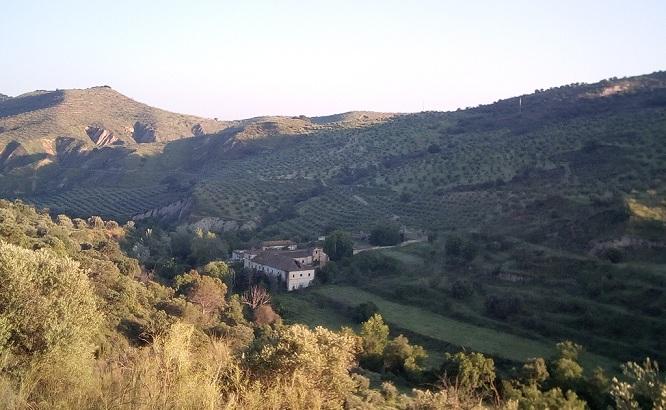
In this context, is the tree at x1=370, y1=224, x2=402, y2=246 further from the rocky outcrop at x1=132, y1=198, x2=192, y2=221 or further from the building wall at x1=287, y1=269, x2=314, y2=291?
the rocky outcrop at x1=132, y1=198, x2=192, y2=221

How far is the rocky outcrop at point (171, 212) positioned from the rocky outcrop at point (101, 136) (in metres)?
59.8

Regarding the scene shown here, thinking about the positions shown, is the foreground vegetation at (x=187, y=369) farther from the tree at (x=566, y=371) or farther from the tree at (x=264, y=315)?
the tree at (x=264, y=315)

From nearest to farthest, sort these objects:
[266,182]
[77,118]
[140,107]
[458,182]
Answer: [458,182], [266,182], [77,118], [140,107]

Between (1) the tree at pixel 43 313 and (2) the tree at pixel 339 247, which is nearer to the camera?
(1) the tree at pixel 43 313

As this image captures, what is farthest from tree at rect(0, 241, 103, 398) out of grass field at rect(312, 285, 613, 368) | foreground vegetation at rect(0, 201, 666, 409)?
grass field at rect(312, 285, 613, 368)

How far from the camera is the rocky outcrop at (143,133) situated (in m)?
132

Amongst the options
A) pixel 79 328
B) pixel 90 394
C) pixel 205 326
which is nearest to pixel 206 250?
pixel 205 326

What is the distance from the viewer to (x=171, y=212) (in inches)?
2552

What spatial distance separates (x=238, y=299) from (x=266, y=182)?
3693cm

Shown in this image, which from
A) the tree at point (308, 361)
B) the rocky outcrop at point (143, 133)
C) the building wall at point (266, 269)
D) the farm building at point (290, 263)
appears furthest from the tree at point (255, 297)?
the rocky outcrop at point (143, 133)

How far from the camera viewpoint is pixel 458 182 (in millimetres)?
52312

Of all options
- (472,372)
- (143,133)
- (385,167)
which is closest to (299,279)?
(472,372)

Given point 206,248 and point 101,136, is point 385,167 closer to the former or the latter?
point 206,248

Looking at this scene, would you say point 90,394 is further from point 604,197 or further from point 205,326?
point 604,197
